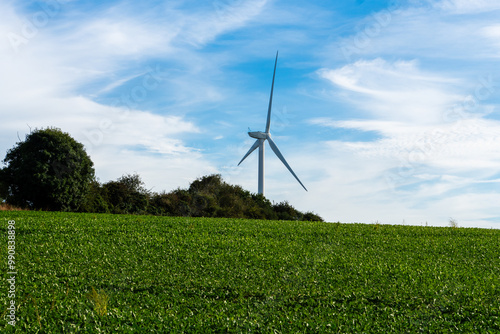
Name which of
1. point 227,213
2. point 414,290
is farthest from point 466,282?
point 227,213

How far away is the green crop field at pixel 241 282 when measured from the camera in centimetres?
852

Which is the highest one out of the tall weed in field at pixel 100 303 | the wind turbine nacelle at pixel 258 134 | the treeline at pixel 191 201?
the wind turbine nacelle at pixel 258 134

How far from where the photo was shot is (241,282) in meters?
10.8

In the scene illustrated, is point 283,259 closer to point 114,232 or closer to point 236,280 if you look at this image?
point 236,280

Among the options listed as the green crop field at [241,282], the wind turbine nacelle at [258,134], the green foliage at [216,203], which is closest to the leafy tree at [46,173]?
the green foliage at [216,203]

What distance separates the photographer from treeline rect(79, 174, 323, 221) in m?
32.3

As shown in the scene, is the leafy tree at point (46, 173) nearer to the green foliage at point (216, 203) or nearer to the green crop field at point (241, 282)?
the green foliage at point (216, 203)

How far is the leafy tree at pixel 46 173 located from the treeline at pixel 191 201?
157cm

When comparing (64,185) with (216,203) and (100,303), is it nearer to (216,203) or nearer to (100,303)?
(216,203)

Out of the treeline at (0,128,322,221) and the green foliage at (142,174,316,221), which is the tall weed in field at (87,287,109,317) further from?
the green foliage at (142,174,316,221)

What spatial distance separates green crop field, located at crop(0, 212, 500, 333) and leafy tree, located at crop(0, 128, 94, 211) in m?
11.0

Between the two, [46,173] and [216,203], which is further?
[216,203]

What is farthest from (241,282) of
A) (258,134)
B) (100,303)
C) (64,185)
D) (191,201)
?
(258,134)

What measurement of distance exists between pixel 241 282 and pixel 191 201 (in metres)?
25.9
